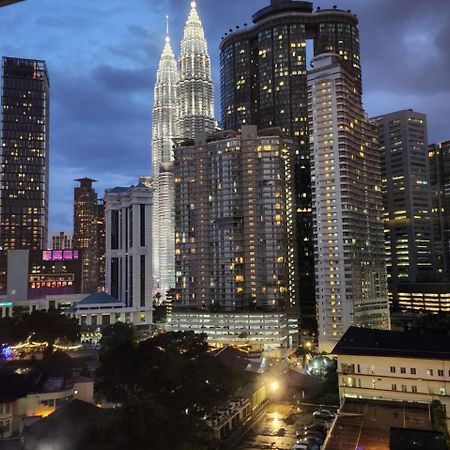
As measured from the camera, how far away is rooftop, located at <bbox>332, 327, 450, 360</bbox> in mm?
39381

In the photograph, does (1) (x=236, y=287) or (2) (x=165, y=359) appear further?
(1) (x=236, y=287)

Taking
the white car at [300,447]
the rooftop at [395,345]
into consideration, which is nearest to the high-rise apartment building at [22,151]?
the rooftop at [395,345]

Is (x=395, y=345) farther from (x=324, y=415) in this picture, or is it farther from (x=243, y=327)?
(x=243, y=327)

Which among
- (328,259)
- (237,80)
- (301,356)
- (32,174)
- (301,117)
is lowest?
(301,356)

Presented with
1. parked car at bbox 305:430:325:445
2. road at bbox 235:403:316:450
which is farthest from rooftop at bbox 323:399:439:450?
road at bbox 235:403:316:450

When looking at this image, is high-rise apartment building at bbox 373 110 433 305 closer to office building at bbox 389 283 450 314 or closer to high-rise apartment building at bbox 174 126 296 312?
office building at bbox 389 283 450 314

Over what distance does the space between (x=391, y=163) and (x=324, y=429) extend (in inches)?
5158

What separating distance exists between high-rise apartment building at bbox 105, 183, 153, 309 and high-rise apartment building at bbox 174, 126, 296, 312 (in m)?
22.5

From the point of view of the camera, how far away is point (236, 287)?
102m

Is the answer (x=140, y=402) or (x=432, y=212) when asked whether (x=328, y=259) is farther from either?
(x=432, y=212)

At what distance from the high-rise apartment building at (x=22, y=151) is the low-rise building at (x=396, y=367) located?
119759mm

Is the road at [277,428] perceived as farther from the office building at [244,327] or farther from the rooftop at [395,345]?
the office building at [244,327]

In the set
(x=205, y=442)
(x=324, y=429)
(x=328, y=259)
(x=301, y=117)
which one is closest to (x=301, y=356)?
(x=328, y=259)

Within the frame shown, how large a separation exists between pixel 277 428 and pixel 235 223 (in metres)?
66.1
